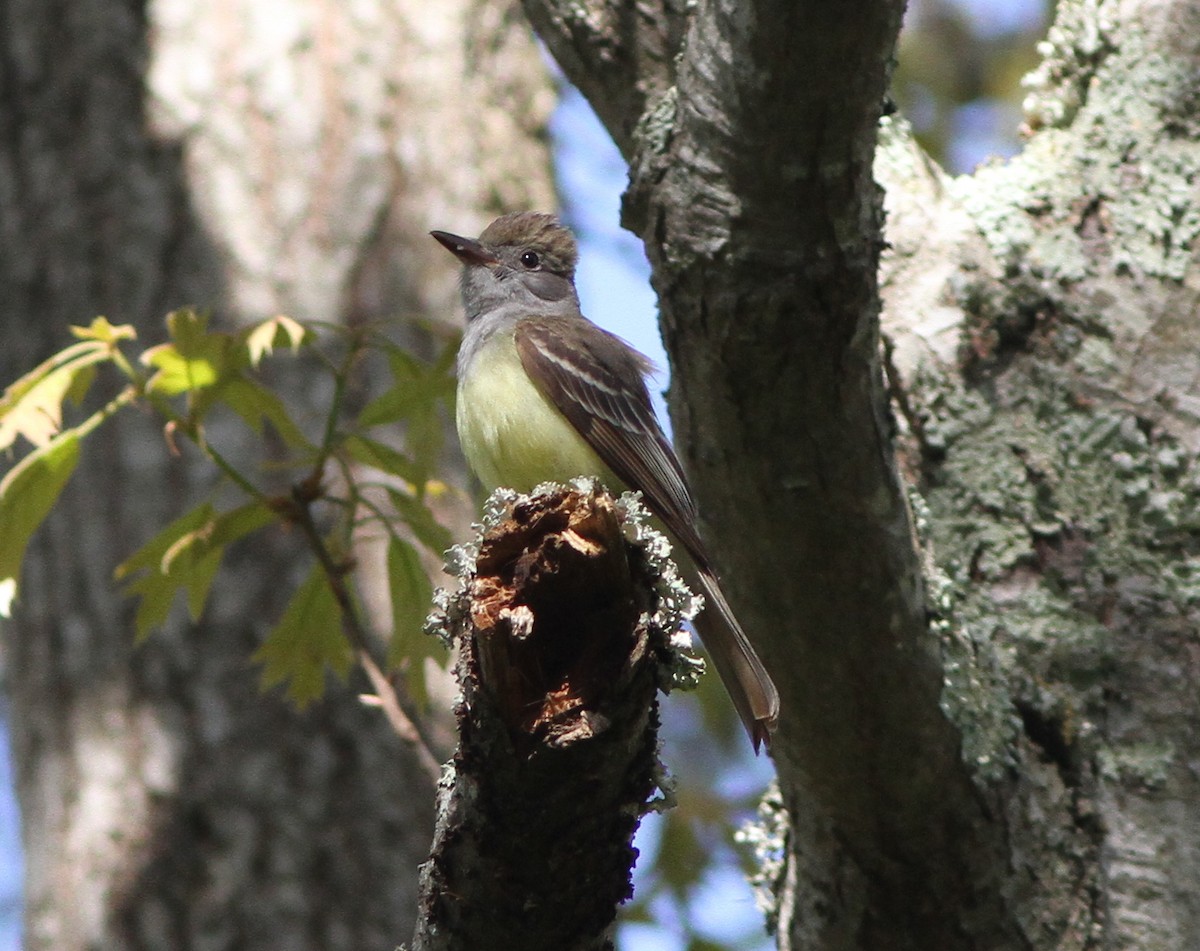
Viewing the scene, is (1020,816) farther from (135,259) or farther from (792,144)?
(135,259)

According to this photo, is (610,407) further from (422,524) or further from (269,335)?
(269,335)

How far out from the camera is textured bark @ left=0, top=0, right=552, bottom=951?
5.34 m

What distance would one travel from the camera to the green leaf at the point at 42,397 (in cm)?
365

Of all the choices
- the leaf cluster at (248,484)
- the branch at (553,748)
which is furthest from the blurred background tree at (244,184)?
the branch at (553,748)

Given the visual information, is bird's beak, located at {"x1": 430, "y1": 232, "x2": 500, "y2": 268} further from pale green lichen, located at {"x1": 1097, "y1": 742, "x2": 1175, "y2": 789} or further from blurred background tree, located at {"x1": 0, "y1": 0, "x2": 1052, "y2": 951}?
pale green lichen, located at {"x1": 1097, "y1": 742, "x2": 1175, "y2": 789}

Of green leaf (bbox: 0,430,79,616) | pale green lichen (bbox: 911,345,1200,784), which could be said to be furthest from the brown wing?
green leaf (bbox: 0,430,79,616)

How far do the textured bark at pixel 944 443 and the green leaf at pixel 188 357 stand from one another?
3.98 feet

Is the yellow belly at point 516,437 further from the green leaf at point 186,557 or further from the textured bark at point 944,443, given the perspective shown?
the textured bark at point 944,443

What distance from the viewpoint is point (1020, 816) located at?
3221 millimetres

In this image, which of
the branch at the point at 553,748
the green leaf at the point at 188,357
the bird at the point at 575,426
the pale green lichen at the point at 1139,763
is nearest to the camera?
the branch at the point at 553,748

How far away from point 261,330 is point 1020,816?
7.05 ft

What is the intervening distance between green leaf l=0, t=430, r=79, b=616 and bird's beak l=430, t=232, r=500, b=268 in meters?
1.88

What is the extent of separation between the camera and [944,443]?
151 inches

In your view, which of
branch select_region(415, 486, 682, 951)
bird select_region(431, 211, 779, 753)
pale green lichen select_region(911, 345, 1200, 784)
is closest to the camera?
branch select_region(415, 486, 682, 951)
